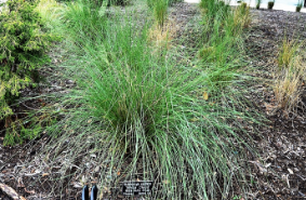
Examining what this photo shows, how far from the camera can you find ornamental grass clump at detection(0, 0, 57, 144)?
2127 millimetres

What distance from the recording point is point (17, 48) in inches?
90.3

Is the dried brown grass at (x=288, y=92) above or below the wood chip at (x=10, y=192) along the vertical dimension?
above

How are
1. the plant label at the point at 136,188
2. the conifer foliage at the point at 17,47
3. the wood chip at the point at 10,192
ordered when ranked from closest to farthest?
the plant label at the point at 136,188, the wood chip at the point at 10,192, the conifer foliage at the point at 17,47

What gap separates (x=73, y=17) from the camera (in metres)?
3.59

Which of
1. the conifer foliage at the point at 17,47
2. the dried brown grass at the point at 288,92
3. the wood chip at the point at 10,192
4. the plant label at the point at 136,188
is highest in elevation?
the conifer foliage at the point at 17,47

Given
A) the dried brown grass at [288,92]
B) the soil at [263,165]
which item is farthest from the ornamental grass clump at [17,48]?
the dried brown grass at [288,92]

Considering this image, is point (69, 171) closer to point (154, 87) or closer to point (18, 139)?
point (18, 139)

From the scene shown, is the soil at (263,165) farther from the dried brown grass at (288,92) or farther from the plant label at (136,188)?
the plant label at (136,188)

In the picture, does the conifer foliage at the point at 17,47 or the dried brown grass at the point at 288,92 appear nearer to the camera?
the conifer foliage at the point at 17,47

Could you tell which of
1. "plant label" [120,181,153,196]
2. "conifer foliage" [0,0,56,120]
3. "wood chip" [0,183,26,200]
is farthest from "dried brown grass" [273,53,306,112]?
"wood chip" [0,183,26,200]

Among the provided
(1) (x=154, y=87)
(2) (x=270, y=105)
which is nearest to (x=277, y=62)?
(2) (x=270, y=105)

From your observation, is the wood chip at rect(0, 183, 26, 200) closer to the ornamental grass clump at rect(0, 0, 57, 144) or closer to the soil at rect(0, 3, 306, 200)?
the soil at rect(0, 3, 306, 200)

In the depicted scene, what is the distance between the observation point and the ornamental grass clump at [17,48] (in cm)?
213

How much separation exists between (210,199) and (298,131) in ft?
3.63
